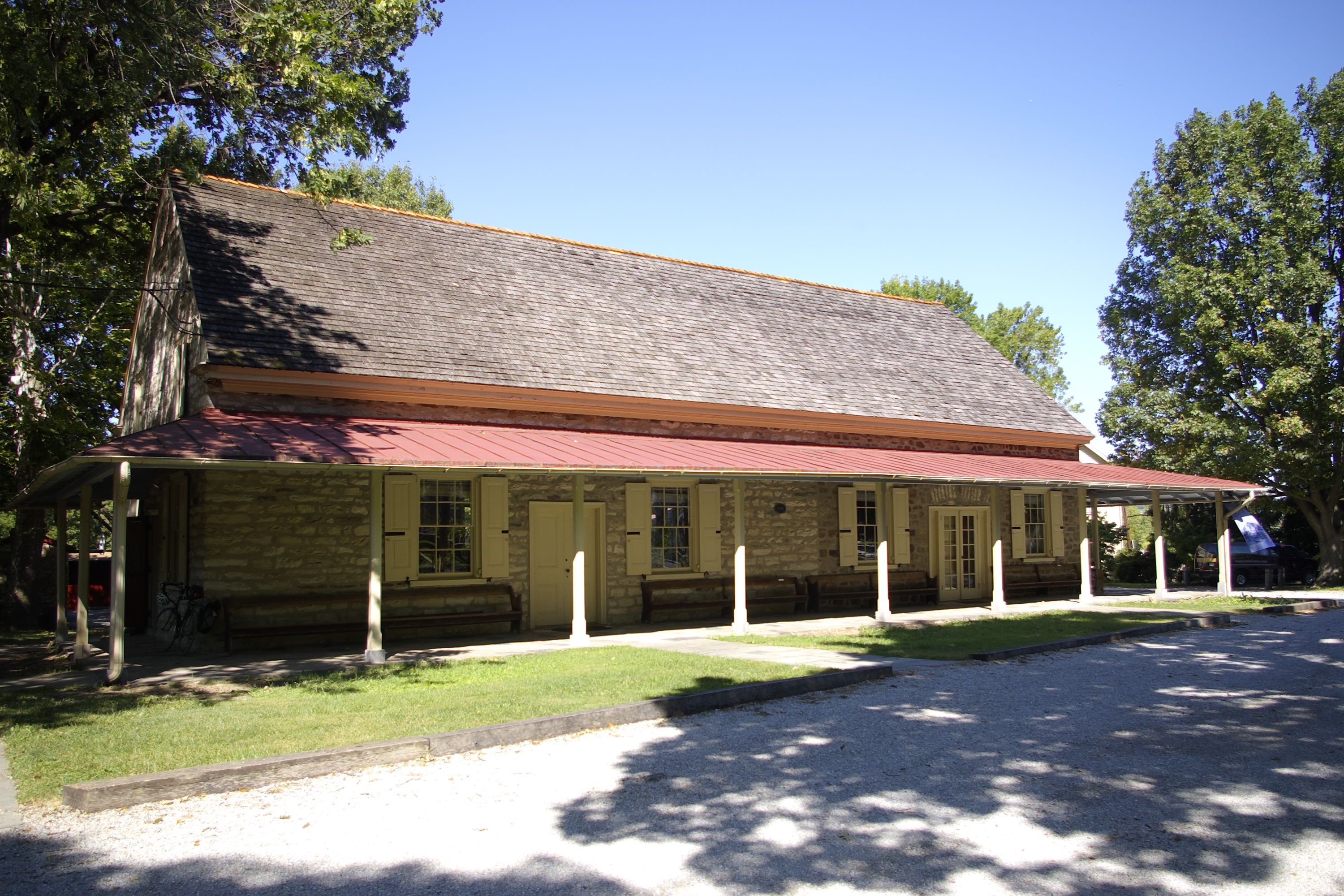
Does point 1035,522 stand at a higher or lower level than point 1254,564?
higher

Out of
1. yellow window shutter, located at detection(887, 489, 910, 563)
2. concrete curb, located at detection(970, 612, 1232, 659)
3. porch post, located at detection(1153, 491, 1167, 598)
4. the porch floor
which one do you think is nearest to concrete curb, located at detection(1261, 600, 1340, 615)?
concrete curb, located at detection(970, 612, 1232, 659)

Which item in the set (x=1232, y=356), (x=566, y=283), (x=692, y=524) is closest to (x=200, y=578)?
(x=692, y=524)

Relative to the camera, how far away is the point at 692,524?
15875 mm

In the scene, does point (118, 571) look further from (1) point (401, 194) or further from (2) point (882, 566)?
(1) point (401, 194)

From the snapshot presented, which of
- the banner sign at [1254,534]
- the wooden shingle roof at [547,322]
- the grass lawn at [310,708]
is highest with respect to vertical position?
the wooden shingle roof at [547,322]

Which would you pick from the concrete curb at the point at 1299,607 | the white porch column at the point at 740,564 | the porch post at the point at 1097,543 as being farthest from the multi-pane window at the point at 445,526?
the porch post at the point at 1097,543

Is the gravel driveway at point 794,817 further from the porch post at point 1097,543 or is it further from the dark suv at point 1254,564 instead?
the dark suv at point 1254,564

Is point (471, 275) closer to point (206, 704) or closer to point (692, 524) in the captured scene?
point (692, 524)

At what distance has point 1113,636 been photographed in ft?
42.7

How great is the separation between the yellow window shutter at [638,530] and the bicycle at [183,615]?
19.4ft

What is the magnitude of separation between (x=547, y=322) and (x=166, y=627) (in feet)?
24.0

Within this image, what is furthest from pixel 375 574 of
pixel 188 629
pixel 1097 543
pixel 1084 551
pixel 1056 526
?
pixel 1097 543

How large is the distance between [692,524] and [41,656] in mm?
9262

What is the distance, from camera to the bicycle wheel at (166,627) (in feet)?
40.0
